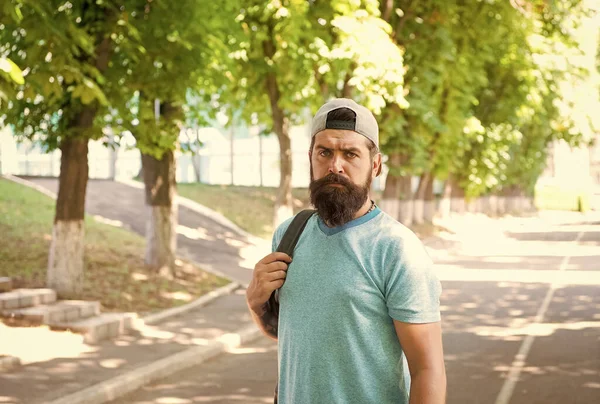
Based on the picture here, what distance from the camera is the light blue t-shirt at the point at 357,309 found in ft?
10.5

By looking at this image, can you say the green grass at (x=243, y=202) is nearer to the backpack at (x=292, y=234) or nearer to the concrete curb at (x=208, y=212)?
the concrete curb at (x=208, y=212)

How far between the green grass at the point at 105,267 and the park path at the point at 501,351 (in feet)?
11.4

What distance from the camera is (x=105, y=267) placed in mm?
18938

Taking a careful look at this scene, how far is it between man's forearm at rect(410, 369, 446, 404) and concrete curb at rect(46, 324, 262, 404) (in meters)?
6.62

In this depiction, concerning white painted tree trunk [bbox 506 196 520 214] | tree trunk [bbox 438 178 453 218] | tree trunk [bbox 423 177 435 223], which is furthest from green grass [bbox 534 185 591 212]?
tree trunk [bbox 423 177 435 223]

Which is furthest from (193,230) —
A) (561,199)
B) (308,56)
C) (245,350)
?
(561,199)

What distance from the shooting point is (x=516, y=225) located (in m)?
55.1

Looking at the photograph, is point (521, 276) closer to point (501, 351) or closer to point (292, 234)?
point (501, 351)

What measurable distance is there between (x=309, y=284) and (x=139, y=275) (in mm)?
15989

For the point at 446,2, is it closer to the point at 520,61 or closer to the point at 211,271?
the point at 211,271

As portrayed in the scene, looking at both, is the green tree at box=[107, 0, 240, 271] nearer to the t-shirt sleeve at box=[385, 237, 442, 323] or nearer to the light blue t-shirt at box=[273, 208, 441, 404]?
the light blue t-shirt at box=[273, 208, 441, 404]

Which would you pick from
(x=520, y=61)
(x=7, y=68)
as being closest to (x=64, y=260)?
(x=7, y=68)

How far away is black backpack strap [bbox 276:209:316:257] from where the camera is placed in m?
3.39

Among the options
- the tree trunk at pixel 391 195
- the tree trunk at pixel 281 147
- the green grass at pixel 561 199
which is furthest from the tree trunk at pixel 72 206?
the green grass at pixel 561 199
